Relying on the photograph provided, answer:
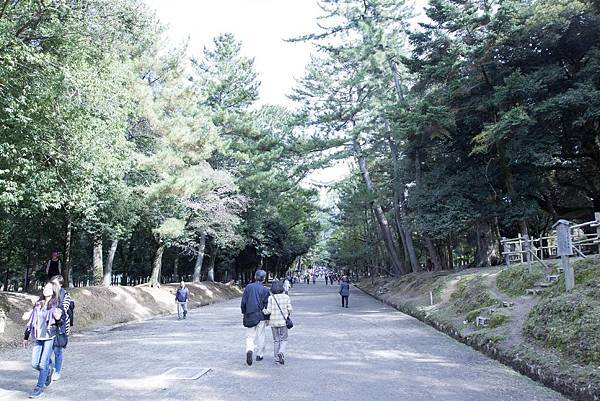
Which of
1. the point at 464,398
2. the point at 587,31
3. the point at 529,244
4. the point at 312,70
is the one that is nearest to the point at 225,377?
the point at 464,398

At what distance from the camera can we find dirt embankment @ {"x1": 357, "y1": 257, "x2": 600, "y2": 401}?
668 centimetres

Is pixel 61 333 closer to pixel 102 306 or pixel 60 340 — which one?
pixel 60 340

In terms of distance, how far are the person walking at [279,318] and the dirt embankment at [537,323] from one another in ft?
13.1

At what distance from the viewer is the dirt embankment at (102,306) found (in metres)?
13.7

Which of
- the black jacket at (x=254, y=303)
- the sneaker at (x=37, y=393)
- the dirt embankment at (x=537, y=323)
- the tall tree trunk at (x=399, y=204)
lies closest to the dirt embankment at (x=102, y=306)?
the sneaker at (x=37, y=393)

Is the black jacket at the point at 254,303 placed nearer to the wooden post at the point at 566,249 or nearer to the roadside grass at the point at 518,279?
the wooden post at the point at 566,249

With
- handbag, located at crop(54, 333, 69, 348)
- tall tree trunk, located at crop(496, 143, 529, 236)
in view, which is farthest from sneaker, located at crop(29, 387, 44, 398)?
tall tree trunk, located at crop(496, 143, 529, 236)

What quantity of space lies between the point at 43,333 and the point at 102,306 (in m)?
12.5

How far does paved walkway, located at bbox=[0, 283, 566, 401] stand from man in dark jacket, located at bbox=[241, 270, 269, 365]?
34 cm

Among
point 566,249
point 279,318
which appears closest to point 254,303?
point 279,318

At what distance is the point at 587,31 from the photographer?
19703 mm

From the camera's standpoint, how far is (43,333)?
662 centimetres

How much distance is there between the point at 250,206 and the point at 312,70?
34.1 ft

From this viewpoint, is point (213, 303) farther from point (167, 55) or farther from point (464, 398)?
point (464, 398)
